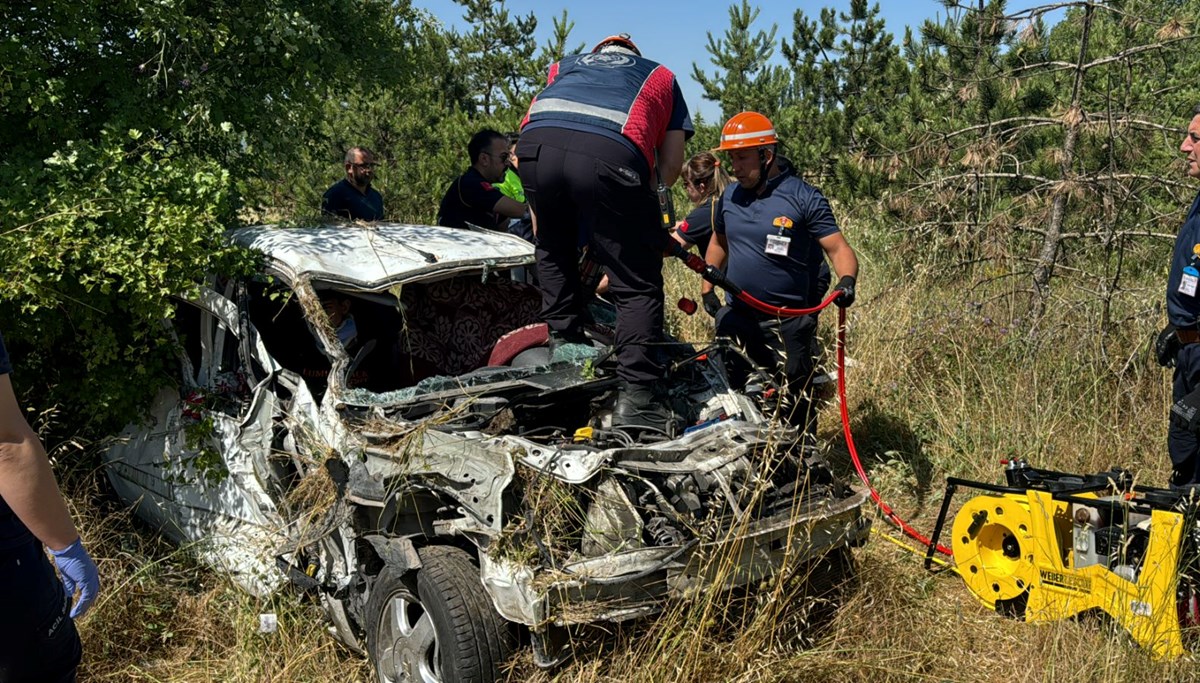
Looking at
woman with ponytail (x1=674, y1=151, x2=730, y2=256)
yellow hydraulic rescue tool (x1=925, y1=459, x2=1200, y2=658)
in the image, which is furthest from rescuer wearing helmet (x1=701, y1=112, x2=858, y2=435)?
yellow hydraulic rescue tool (x1=925, y1=459, x2=1200, y2=658)

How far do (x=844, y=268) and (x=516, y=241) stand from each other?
176 cm

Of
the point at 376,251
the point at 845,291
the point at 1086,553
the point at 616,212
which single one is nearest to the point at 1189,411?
the point at 1086,553

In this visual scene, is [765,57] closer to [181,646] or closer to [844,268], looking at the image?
[844,268]

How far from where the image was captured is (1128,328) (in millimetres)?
5949

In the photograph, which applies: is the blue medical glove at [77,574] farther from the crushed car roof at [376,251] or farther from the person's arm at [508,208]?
the person's arm at [508,208]

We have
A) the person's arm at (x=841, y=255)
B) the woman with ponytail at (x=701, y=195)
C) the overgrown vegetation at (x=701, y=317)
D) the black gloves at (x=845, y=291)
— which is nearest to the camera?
the overgrown vegetation at (x=701, y=317)

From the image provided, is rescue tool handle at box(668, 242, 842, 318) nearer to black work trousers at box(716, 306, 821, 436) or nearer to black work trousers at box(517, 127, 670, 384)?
black work trousers at box(716, 306, 821, 436)

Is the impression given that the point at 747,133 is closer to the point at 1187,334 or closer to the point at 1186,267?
the point at 1186,267

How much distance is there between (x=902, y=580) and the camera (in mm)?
4094

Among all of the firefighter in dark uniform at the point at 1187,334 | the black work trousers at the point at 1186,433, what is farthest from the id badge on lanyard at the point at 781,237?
the black work trousers at the point at 1186,433

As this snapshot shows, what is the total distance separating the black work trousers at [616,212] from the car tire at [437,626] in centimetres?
121

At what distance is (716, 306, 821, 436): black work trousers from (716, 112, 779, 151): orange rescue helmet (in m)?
0.90

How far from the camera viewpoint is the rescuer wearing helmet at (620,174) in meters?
3.97

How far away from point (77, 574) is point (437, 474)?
118cm
